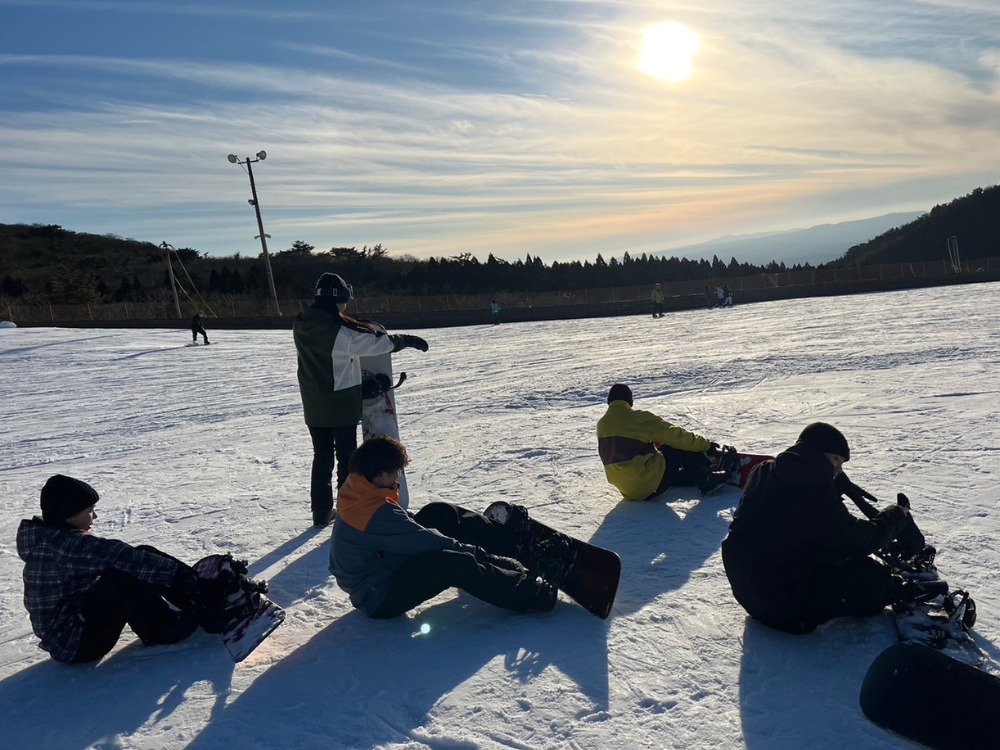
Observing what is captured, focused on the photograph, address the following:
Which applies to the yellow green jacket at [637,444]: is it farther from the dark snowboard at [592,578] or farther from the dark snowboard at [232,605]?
the dark snowboard at [232,605]

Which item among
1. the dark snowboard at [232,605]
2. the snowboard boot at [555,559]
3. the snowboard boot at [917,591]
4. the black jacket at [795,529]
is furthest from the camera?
the snowboard boot at [555,559]

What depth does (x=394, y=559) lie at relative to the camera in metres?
3.79

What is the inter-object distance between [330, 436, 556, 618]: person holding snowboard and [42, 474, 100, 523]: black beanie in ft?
3.95

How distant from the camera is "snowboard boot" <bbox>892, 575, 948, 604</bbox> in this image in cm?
334

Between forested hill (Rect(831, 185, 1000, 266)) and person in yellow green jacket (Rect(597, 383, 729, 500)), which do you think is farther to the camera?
forested hill (Rect(831, 185, 1000, 266))

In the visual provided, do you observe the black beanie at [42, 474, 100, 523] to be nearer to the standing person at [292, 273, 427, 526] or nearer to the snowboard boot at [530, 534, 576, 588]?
the standing person at [292, 273, 427, 526]

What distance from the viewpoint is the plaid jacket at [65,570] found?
11.3 feet

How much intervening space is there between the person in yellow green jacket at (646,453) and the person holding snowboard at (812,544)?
205cm

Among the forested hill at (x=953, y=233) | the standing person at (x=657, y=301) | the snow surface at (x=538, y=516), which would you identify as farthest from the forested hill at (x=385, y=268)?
the snow surface at (x=538, y=516)

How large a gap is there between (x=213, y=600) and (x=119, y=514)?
346 cm

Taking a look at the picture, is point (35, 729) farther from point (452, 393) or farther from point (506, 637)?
point (452, 393)

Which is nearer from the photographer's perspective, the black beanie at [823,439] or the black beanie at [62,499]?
the black beanie at [823,439]

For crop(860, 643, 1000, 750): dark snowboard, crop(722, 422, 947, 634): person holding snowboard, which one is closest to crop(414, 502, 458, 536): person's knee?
crop(722, 422, 947, 634): person holding snowboard

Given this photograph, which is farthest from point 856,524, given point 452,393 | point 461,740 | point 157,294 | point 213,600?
point 157,294
